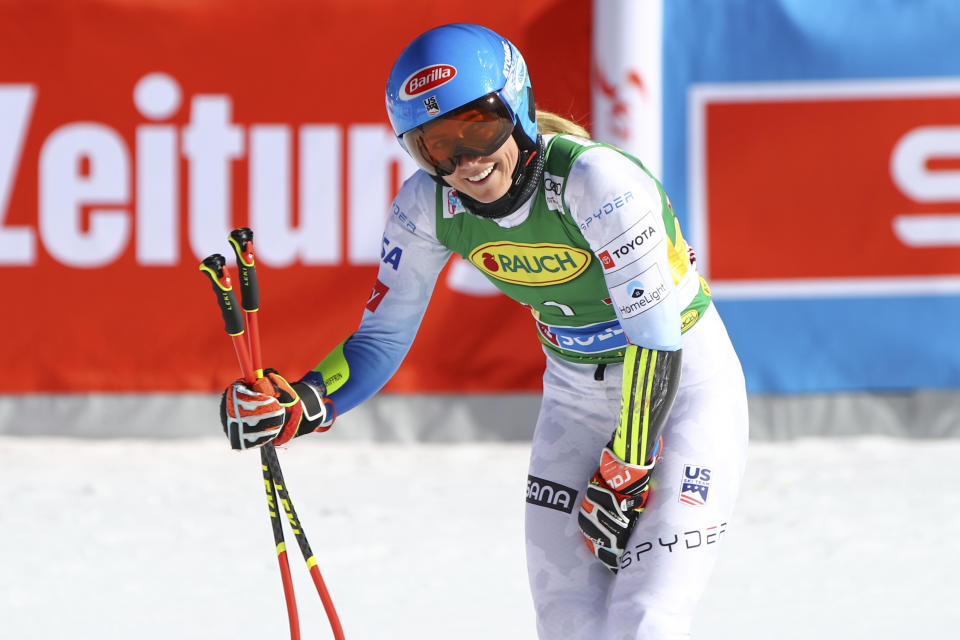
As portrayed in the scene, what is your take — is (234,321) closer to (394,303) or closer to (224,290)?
(224,290)

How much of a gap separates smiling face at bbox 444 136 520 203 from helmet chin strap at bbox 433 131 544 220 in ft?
0.05

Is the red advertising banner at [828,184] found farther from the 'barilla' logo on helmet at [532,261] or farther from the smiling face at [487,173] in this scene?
the smiling face at [487,173]

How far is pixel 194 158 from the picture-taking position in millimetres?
6578

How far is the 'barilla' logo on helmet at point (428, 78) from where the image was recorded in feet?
8.25

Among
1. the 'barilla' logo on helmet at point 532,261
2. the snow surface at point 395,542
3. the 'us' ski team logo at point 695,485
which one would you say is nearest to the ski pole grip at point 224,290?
the 'barilla' logo on helmet at point 532,261

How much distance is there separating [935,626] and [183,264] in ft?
14.3

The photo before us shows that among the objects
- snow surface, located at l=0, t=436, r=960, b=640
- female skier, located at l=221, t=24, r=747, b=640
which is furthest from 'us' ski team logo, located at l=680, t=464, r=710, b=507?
snow surface, located at l=0, t=436, r=960, b=640

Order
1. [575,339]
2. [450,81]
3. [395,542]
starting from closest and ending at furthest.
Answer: [450,81] → [575,339] → [395,542]

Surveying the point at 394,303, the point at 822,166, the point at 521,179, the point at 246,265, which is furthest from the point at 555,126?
the point at 822,166

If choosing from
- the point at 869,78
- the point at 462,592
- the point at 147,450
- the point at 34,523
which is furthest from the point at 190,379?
the point at 869,78

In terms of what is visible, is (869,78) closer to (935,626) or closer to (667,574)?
(935,626)

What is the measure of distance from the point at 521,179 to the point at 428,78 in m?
0.32

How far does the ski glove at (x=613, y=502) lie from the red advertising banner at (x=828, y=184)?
4090mm

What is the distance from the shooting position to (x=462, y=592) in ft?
14.6
